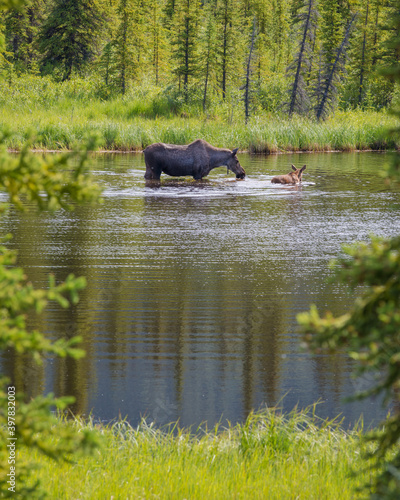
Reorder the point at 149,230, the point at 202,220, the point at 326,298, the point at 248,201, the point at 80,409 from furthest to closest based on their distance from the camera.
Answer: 1. the point at 248,201
2. the point at 202,220
3. the point at 149,230
4. the point at 326,298
5. the point at 80,409

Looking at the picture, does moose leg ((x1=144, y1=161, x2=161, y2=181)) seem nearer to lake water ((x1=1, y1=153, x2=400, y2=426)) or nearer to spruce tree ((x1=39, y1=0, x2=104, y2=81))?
lake water ((x1=1, y1=153, x2=400, y2=426))

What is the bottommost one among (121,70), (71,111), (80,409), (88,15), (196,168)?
(80,409)

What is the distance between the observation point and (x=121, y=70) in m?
52.9

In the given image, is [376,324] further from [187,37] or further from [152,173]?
[187,37]

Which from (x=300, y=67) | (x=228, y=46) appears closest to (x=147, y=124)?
(x=300, y=67)

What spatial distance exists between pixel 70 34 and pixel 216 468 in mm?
56903

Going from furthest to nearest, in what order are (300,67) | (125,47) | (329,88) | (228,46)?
(125,47) < (228,46) < (329,88) < (300,67)

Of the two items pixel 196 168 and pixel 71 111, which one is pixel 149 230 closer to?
pixel 196 168

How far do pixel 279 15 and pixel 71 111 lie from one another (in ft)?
150

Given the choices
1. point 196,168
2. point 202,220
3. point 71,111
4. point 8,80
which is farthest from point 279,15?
point 202,220

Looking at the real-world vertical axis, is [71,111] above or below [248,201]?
above

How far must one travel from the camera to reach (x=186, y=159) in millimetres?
23250

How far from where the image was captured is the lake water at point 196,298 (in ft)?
21.6

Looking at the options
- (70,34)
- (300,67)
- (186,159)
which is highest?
(70,34)
